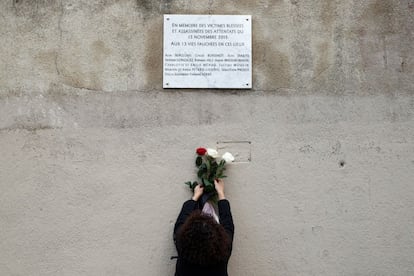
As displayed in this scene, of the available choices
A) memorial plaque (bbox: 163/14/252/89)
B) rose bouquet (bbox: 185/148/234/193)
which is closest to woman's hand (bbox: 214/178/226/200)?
rose bouquet (bbox: 185/148/234/193)

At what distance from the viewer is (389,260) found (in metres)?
3.65

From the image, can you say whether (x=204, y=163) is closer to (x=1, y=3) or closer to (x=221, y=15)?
(x=221, y=15)

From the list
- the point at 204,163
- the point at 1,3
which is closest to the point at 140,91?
the point at 204,163

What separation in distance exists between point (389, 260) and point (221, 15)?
7.33ft

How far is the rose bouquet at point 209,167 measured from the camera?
11.8ft

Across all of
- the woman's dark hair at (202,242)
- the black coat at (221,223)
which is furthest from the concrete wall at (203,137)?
the woman's dark hair at (202,242)

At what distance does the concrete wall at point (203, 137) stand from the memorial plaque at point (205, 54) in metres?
0.07

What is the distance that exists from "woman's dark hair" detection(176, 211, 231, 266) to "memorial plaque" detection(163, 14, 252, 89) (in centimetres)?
110

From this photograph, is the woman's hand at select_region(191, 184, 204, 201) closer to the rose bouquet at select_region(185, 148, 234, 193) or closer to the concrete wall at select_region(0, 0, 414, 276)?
the rose bouquet at select_region(185, 148, 234, 193)

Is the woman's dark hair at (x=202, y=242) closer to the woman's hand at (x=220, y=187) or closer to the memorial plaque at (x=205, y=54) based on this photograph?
the woman's hand at (x=220, y=187)

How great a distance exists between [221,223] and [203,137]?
682 millimetres

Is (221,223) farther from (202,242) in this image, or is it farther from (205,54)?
(205,54)

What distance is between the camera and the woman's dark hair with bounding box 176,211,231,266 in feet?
9.94

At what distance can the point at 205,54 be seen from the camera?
Result: 3.72m
